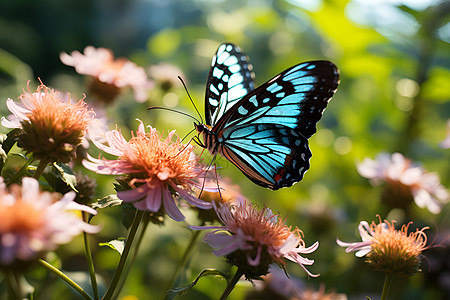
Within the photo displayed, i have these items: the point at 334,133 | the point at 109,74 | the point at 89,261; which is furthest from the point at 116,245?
the point at 334,133

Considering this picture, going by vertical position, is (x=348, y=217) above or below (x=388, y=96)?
below

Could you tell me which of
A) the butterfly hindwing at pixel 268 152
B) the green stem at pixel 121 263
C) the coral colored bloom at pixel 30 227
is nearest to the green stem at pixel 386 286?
the butterfly hindwing at pixel 268 152

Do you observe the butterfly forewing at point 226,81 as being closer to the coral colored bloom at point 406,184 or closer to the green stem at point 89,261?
the green stem at point 89,261

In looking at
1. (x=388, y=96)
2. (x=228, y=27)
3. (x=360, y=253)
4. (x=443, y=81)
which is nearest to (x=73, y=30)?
(x=228, y=27)

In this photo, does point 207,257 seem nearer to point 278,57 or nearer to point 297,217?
point 297,217

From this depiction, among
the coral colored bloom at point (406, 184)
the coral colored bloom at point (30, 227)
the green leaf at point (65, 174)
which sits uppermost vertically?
the coral colored bloom at point (406, 184)

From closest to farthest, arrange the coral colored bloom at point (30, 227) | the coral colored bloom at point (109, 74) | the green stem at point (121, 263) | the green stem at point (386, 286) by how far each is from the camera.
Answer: the coral colored bloom at point (30, 227) < the green stem at point (121, 263) < the green stem at point (386, 286) < the coral colored bloom at point (109, 74)

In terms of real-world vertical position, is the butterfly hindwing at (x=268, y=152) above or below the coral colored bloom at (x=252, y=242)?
above
